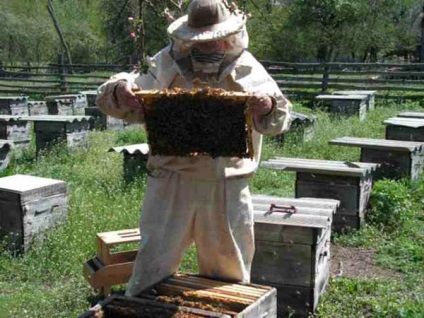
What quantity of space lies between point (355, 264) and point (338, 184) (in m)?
0.88

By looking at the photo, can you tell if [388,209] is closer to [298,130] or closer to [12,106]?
[298,130]

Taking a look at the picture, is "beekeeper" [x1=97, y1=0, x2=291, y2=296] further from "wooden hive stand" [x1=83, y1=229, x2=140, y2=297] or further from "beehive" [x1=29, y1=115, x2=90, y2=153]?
"beehive" [x1=29, y1=115, x2=90, y2=153]

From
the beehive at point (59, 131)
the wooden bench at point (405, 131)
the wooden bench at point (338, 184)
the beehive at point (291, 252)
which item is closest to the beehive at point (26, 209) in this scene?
the wooden bench at point (338, 184)

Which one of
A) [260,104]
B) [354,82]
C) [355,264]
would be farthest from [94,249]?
[354,82]

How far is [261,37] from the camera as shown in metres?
27.5

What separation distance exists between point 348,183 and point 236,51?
3.19 m

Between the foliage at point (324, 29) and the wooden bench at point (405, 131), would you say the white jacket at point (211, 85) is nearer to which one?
the wooden bench at point (405, 131)

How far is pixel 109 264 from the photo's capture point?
4.42 meters

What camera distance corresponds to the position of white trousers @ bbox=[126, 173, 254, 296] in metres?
2.93

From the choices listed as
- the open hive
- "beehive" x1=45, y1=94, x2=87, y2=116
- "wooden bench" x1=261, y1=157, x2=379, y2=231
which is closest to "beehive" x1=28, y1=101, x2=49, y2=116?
"beehive" x1=45, y1=94, x2=87, y2=116

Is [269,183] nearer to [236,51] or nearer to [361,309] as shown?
[361,309]

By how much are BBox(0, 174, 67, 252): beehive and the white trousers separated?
2.64 m

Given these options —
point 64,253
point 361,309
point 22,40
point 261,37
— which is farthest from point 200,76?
point 22,40

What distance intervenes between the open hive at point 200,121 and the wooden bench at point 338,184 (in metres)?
3.07
